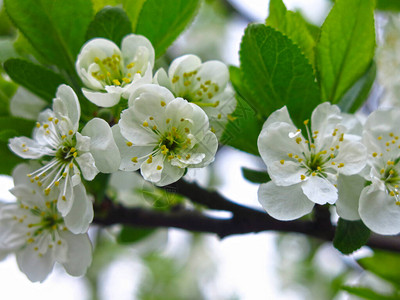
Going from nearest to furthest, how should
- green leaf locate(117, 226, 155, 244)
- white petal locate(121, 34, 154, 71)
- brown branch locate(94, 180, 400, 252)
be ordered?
white petal locate(121, 34, 154, 71), brown branch locate(94, 180, 400, 252), green leaf locate(117, 226, 155, 244)

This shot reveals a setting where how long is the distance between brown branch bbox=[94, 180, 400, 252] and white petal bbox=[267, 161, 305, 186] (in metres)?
0.18

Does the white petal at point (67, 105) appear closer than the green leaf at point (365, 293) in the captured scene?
Yes

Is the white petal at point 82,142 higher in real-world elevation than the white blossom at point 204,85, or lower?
lower

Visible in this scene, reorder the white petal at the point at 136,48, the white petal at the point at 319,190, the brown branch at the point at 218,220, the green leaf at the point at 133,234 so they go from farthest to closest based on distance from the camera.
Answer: the green leaf at the point at 133,234, the brown branch at the point at 218,220, the white petal at the point at 136,48, the white petal at the point at 319,190

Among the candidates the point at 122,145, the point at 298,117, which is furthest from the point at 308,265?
the point at 122,145

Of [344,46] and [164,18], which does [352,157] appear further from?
[164,18]

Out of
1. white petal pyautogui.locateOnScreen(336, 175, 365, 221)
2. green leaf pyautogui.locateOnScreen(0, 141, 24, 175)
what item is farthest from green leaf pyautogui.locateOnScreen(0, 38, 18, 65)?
white petal pyautogui.locateOnScreen(336, 175, 365, 221)

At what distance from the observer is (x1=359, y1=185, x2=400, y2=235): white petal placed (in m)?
0.76

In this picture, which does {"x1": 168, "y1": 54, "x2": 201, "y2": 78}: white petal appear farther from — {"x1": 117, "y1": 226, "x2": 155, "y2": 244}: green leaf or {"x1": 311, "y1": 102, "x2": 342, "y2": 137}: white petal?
{"x1": 117, "y1": 226, "x2": 155, "y2": 244}: green leaf

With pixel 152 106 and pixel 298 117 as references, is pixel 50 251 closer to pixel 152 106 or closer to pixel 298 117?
pixel 152 106

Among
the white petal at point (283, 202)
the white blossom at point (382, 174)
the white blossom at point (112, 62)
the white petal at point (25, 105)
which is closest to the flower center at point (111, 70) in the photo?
the white blossom at point (112, 62)

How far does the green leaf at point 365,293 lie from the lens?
102 centimetres

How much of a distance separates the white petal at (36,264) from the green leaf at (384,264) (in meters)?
0.69

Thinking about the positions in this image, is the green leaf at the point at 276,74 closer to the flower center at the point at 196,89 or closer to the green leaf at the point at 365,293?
the flower center at the point at 196,89
